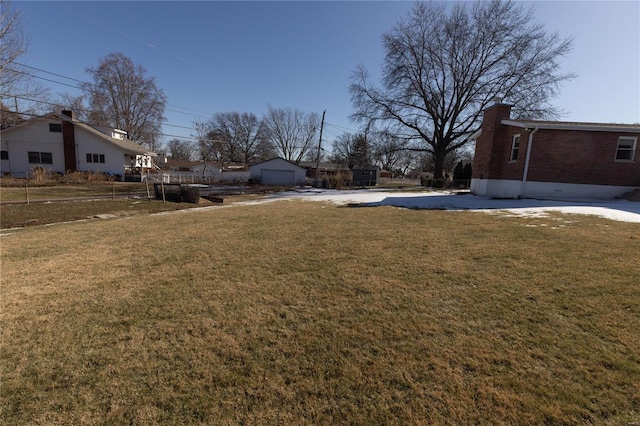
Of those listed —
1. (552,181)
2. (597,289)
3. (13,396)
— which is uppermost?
(552,181)

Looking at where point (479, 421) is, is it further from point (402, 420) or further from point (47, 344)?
point (47, 344)

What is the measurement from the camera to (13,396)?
196 centimetres

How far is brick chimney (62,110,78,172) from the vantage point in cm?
2698

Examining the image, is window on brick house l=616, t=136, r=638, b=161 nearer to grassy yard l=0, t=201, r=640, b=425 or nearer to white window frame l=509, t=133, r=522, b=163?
white window frame l=509, t=133, r=522, b=163

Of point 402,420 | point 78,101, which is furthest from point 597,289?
point 78,101

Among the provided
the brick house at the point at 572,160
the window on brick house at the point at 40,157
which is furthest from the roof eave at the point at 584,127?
the window on brick house at the point at 40,157

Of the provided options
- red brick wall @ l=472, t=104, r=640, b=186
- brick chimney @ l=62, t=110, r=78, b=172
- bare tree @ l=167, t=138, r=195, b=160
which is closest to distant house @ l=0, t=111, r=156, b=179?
brick chimney @ l=62, t=110, r=78, b=172

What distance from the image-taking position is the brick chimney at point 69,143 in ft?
88.5

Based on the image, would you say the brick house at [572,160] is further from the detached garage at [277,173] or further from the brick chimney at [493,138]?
the detached garage at [277,173]

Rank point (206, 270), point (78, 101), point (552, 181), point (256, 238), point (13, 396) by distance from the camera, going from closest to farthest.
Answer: point (13, 396) → point (206, 270) → point (256, 238) → point (552, 181) → point (78, 101)

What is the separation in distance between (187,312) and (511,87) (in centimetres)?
3333

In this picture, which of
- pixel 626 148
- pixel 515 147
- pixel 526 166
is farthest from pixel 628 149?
pixel 515 147

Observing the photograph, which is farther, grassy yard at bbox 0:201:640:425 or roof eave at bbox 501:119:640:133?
roof eave at bbox 501:119:640:133

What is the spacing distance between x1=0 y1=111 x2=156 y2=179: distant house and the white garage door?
14.7 m
